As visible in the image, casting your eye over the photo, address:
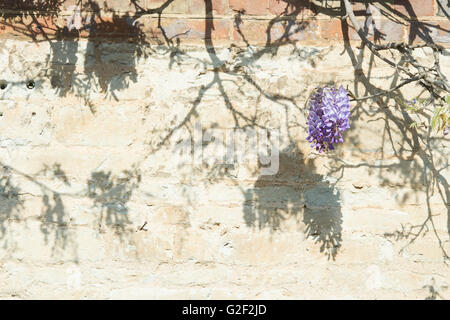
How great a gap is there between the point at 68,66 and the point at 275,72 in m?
0.93

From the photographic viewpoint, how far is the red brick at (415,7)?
6.97 ft

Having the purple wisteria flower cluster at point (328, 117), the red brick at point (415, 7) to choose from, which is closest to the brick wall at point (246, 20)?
the red brick at point (415, 7)

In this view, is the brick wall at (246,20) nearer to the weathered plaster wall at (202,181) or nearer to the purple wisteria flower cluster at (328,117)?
the weathered plaster wall at (202,181)

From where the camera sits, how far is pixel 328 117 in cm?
187

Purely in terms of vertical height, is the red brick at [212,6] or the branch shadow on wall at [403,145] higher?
the red brick at [212,6]

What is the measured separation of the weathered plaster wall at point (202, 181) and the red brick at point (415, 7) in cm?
25

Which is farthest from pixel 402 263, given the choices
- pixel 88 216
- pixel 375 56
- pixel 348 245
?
pixel 88 216

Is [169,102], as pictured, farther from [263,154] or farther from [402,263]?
[402,263]

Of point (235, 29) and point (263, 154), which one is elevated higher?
point (235, 29)

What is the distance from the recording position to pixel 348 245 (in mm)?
2096

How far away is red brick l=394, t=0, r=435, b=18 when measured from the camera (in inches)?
83.6

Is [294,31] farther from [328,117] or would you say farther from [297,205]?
[297,205]

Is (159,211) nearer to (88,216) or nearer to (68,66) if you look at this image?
(88,216)

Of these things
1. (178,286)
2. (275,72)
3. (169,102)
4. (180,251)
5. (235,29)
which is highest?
(235,29)
